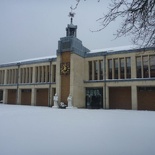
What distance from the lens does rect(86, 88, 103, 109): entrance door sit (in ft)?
87.8

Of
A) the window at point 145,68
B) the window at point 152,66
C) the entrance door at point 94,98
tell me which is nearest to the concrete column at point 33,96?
the entrance door at point 94,98

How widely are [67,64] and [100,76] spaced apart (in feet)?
17.2

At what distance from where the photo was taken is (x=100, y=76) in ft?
90.6

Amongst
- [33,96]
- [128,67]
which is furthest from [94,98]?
[33,96]

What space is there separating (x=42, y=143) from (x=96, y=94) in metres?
22.0

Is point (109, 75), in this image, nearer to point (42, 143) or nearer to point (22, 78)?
point (22, 78)

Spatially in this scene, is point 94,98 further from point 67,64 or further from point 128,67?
point 128,67

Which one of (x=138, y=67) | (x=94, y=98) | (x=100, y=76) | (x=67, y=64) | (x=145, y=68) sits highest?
(x=67, y=64)

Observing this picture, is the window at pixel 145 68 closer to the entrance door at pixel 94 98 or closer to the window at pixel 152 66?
the window at pixel 152 66

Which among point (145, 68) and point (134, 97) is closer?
point (134, 97)

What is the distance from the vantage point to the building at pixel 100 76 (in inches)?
960

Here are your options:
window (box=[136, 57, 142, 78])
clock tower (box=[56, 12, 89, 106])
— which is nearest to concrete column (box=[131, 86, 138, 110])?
window (box=[136, 57, 142, 78])

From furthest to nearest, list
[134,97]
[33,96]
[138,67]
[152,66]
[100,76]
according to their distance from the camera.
→ [33,96] → [100,76] → [138,67] → [152,66] → [134,97]

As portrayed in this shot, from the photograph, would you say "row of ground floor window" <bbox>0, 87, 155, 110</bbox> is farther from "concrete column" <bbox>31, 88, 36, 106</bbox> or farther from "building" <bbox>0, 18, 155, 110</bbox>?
"concrete column" <bbox>31, 88, 36, 106</bbox>
